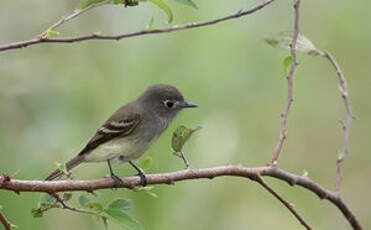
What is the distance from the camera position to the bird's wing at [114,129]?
420cm

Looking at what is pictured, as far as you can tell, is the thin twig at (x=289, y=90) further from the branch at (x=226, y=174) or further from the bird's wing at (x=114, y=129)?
the bird's wing at (x=114, y=129)

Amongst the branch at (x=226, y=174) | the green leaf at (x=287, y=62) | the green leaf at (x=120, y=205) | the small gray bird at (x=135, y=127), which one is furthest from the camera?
the small gray bird at (x=135, y=127)

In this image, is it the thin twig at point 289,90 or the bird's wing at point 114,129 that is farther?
the bird's wing at point 114,129

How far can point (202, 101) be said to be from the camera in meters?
4.88

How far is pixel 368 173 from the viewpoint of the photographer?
19.2 feet

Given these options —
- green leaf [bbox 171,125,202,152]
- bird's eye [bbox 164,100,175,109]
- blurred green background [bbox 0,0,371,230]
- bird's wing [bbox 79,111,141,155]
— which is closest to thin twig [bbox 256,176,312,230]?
green leaf [bbox 171,125,202,152]

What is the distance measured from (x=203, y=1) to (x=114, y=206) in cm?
273

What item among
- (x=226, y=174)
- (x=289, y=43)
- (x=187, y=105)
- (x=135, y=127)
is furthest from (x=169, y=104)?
(x=226, y=174)

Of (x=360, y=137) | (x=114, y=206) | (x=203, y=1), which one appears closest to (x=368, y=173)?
(x=360, y=137)

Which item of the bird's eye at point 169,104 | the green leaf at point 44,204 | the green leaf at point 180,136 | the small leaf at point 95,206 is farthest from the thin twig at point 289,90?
the bird's eye at point 169,104

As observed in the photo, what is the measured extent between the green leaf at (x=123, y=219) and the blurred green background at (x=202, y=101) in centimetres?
128

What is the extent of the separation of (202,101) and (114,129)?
780 mm

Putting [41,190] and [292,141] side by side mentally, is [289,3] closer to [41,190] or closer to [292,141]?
[292,141]

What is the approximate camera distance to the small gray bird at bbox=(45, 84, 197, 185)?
165 inches
